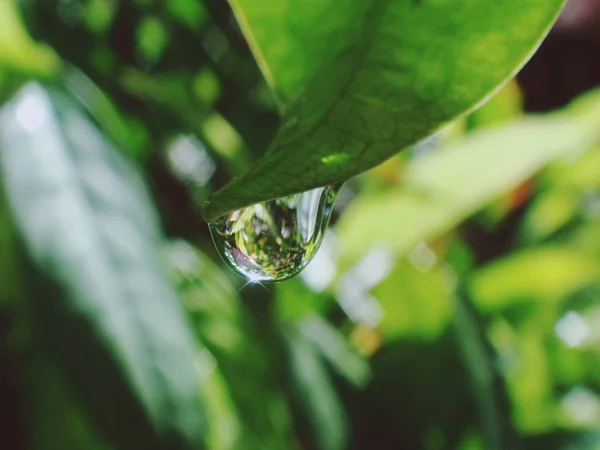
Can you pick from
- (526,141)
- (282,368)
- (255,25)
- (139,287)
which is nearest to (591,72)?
(526,141)

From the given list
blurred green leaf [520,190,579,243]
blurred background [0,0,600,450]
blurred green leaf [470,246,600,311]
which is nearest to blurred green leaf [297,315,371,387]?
blurred background [0,0,600,450]

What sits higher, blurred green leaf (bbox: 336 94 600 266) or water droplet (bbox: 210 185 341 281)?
blurred green leaf (bbox: 336 94 600 266)

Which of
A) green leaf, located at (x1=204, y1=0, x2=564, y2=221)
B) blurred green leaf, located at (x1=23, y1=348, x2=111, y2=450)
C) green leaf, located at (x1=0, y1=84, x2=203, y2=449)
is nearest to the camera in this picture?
green leaf, located at (x1=204, y1=0, x2=564, y2=221)

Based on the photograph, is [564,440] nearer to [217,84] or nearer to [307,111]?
[217,84]

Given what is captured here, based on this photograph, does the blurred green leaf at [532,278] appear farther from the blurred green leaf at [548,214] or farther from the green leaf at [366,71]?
the green leaf at [366,71]

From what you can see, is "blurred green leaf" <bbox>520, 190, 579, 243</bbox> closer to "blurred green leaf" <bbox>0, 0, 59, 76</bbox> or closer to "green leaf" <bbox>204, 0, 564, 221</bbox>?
"blurred green leaf" <bbox>0, 0, 59, 76</bbox>

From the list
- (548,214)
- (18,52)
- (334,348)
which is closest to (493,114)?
(548,214)

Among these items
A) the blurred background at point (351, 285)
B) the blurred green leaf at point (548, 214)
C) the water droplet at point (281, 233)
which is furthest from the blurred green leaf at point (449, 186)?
the water droplet at point (281, 233)
